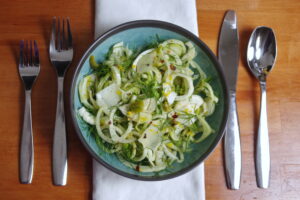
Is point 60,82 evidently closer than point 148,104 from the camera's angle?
No

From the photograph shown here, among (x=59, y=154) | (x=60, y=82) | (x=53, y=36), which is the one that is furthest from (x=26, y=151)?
(x=53, y=36)

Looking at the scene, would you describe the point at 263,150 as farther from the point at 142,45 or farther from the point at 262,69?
the point at 142,45

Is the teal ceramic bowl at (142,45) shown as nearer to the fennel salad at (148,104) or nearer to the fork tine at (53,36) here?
the fennel salad at (148,104)

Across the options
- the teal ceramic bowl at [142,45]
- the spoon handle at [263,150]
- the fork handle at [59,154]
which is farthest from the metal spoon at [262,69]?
the fork handle at [59,154]

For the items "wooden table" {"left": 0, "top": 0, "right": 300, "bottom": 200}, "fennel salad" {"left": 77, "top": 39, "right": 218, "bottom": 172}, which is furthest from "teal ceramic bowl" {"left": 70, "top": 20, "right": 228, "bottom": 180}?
"wooden table" {"left": 0, "top": 0, "right": 300, "bottom": 200}

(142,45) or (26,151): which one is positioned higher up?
(142,45)
